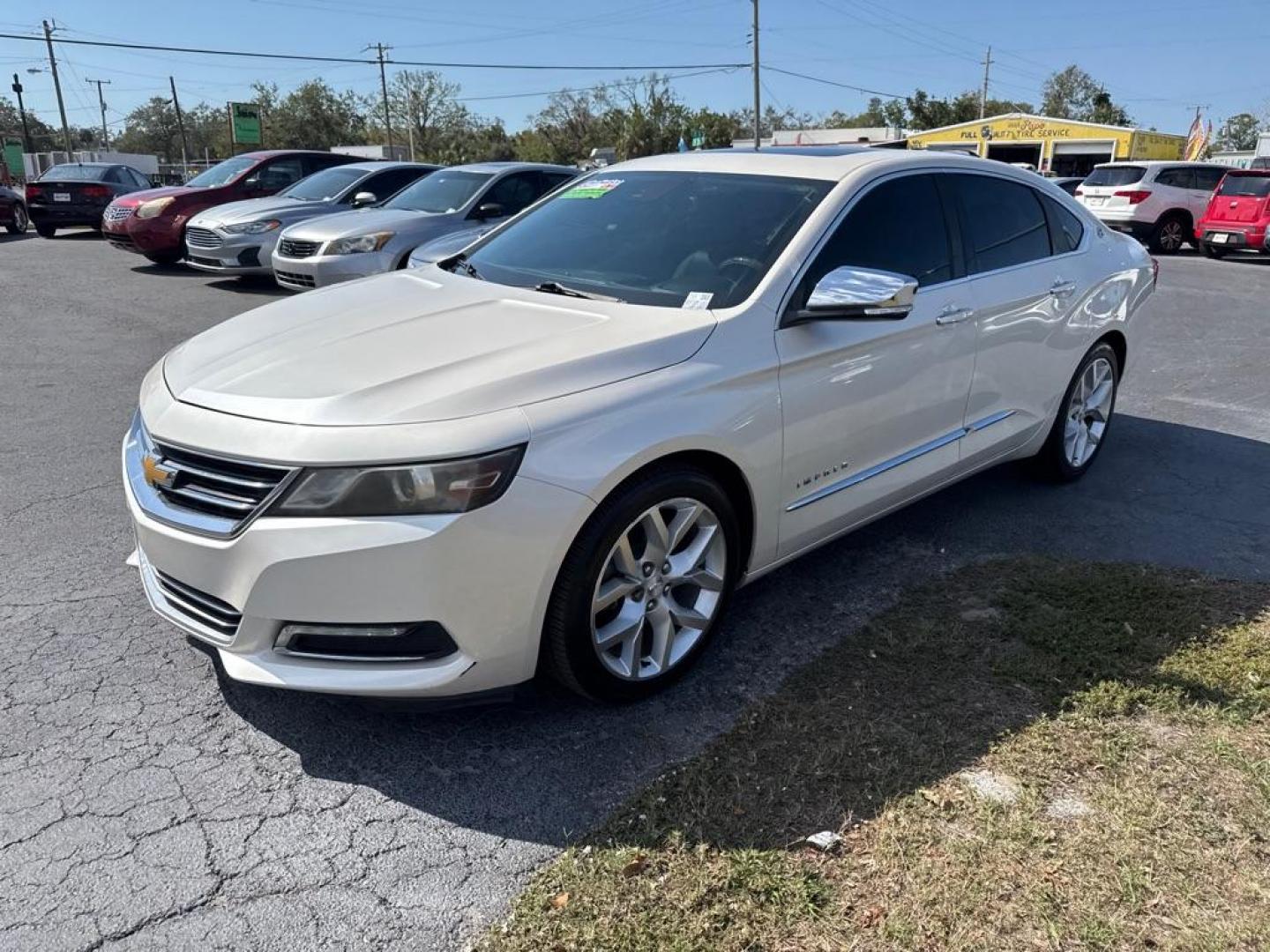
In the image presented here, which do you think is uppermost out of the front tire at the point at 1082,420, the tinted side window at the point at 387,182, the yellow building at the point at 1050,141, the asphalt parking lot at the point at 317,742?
the yellow building at the point at 1050,141

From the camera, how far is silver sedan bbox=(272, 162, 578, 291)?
10039 millimetres

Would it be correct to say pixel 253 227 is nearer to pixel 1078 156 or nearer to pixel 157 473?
pixel 157 473

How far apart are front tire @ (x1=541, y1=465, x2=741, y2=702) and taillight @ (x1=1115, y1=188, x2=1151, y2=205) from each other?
733 inches

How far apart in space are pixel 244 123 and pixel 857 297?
5827cm

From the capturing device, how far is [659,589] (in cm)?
308

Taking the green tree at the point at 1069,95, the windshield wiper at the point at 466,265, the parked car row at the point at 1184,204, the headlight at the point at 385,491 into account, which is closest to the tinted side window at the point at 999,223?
the windshield wiper at the point at 466,265

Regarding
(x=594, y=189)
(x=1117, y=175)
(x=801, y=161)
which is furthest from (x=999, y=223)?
(x=1117, y=175)

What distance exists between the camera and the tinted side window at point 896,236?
11.8ft

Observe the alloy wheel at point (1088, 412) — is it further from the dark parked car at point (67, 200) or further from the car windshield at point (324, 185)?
the dark parked car at point (67, 200)

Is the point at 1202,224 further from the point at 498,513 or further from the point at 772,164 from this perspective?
the point at 498,513

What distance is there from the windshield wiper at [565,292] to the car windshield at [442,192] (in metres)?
7.75

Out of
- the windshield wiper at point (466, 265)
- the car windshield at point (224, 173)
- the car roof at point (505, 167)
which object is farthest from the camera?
the car windshield at point (224, 173)

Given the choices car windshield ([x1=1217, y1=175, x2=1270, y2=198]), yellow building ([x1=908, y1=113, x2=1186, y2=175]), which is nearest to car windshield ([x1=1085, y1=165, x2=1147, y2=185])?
car windshield ([x1=1217, y1=175, x2=1270, y2=198])

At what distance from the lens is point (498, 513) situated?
2.56 metres
